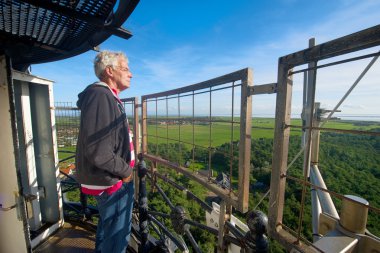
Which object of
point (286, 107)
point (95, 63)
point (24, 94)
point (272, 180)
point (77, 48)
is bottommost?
point (272, 180)

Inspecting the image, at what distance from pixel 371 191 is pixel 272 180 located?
46.8m

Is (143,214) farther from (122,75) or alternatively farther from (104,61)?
(104,61)

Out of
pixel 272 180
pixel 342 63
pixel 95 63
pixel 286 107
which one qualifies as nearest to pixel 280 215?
pixel 272 180

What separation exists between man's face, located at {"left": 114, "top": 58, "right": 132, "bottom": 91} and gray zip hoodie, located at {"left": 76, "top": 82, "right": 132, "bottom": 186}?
229 mm

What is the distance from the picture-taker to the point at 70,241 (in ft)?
8.54

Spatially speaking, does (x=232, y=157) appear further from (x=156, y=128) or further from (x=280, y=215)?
(x=156, y=128)

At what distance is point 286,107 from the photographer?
133cm

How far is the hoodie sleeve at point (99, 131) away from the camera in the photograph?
1321 mm

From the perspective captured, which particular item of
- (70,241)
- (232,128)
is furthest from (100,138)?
(70,241)

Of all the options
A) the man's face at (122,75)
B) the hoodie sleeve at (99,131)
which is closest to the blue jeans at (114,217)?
the hoodie sleeve at (99,131)

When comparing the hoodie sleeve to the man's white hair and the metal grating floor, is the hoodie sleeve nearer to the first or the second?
the man's white hair

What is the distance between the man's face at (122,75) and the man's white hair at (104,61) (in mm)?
32

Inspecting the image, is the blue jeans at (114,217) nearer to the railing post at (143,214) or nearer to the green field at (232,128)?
the railing post at (143,214)

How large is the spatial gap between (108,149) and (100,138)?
3.5 inches
